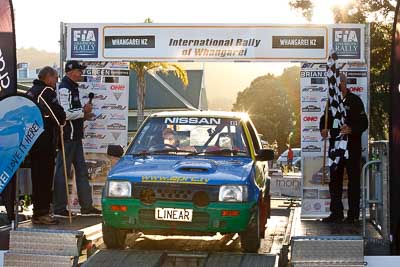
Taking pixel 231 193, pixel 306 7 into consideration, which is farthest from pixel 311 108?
pixel 306 7

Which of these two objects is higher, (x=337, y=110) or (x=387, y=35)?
(x=387, y=35)

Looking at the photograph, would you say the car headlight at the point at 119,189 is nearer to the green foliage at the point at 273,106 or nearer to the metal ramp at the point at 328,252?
the metal ramp at the point at 328,252

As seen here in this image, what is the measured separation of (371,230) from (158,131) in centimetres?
303

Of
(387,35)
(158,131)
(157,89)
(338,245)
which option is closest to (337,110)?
(158,131)

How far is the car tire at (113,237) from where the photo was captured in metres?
8.14

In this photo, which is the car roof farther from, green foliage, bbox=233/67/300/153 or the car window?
green foliage, bbox=233/67/300/153

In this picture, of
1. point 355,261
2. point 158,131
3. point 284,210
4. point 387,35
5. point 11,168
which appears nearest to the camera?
point 355,261

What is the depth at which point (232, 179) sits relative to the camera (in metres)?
7.83

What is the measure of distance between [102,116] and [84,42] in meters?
1.33

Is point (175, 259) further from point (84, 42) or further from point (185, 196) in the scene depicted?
point (84, 42)

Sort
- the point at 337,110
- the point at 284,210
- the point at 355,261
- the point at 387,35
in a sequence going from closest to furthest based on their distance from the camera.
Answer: the point at 355,261 → the point at 337,110 → the point at 284,210 → the point at 387,35

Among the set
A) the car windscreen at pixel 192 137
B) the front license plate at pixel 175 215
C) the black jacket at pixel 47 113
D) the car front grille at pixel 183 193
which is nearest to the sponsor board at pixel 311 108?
the car windscreen at pixel 192 137

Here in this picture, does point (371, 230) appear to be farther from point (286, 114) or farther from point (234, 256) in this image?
point (286, 114)

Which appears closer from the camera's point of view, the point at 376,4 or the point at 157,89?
the point at 376,4
